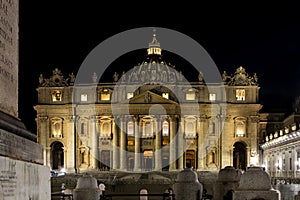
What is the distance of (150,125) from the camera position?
10312 cm

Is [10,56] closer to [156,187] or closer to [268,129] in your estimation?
[156,187]

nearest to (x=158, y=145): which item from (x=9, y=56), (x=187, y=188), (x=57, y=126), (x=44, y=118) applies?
(x=57, y=126)

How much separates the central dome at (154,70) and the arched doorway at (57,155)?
16883 millimetres

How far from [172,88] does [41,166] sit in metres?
95.6

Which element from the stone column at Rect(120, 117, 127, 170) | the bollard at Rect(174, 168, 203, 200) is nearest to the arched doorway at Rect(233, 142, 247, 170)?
the stone column at Rect(120, 117, 127, 170)

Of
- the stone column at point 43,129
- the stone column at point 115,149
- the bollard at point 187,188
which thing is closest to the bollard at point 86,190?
the bollard at point 187,188

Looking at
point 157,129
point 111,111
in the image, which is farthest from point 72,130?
point 157,129

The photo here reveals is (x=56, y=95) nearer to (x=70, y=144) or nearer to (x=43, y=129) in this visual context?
(x=43, y=129)

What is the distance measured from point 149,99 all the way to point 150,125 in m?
4.64

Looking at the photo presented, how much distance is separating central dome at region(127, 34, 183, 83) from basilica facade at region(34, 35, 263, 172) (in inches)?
337

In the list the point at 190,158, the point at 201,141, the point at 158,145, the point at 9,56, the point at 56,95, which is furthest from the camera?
the point at 56,95

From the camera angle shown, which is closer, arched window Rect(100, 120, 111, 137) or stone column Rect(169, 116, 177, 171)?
stone column Rect(169, 116, 177, 171)

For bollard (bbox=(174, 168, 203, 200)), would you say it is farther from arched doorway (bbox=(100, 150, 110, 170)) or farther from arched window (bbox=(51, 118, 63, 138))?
arched window (bbox=(51, 118, 63, 138))

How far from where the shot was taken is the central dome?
11403cm
